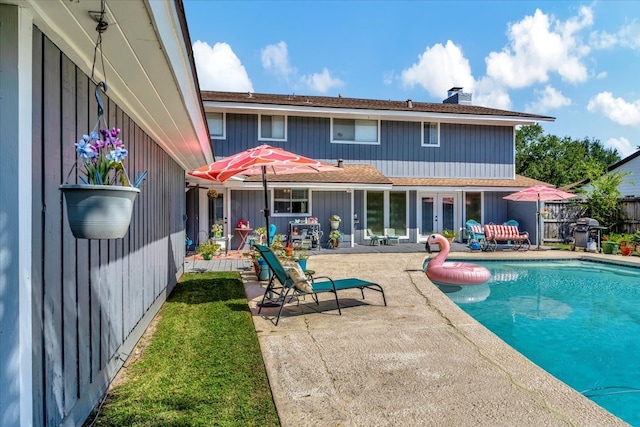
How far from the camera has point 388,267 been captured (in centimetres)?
1038

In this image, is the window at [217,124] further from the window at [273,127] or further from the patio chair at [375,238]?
the patio chair at [375,238]

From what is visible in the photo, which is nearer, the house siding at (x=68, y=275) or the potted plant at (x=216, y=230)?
the house siding at (x=68, y=275)

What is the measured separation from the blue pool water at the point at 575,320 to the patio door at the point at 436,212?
15.5ft

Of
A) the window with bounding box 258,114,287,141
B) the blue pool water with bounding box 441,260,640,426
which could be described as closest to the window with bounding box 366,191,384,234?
the window with bounding box 258,114,287,141

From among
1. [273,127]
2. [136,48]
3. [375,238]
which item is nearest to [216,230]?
[273,127]

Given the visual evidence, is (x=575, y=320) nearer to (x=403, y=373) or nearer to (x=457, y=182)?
(x=403, y=373)

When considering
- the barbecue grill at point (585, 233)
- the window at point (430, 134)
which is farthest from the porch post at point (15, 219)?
the barbecue grill at point (585, 233)

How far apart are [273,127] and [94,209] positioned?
1409 centimetres

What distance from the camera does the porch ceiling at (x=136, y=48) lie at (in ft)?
6.84

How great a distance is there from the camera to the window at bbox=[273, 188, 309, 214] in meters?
15.0

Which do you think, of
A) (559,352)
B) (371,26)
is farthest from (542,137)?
(559,352)

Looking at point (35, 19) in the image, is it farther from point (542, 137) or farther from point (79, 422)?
point (542, 137)

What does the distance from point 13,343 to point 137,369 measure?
7.44ft

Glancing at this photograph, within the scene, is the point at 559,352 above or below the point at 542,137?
below
